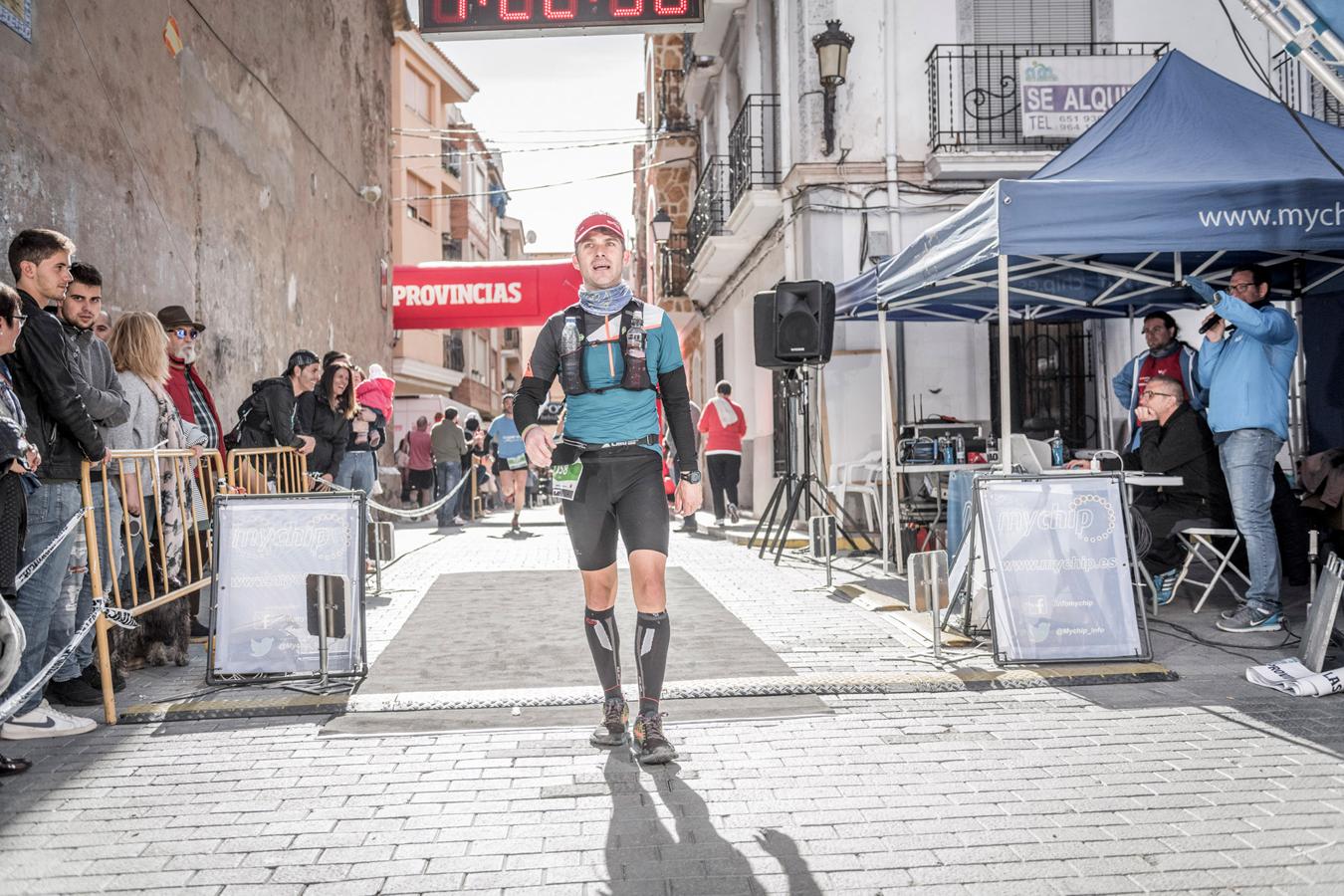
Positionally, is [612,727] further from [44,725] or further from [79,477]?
[79,477]

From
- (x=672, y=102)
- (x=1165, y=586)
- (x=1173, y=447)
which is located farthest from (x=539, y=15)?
(x=672, y=102)

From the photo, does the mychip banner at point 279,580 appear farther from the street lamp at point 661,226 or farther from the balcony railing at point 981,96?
the street lamp at point 661,226

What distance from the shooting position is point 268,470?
791 cm

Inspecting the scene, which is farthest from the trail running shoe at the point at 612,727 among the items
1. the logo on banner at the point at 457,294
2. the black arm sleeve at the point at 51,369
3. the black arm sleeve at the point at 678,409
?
the logo on banner at the point at 457,294

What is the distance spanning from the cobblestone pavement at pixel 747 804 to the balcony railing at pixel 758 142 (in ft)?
38.9

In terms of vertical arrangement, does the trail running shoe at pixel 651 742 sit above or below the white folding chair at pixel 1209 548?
below

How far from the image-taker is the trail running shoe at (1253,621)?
6.60 metres

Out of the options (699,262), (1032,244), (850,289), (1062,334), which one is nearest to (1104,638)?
(1032,244)

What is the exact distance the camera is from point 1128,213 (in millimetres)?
6559

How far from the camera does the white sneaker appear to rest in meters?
4.62

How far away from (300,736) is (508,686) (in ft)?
3.59

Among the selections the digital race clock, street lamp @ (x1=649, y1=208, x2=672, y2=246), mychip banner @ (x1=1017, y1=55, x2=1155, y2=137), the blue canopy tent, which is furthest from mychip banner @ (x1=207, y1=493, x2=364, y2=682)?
street lamp @ (x1=649, y1=208, x2=672, y2=246)

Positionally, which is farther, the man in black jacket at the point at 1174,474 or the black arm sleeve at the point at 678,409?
the man in black jacket at the point at 1174,474

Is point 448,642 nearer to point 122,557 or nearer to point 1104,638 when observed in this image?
point 122,557
